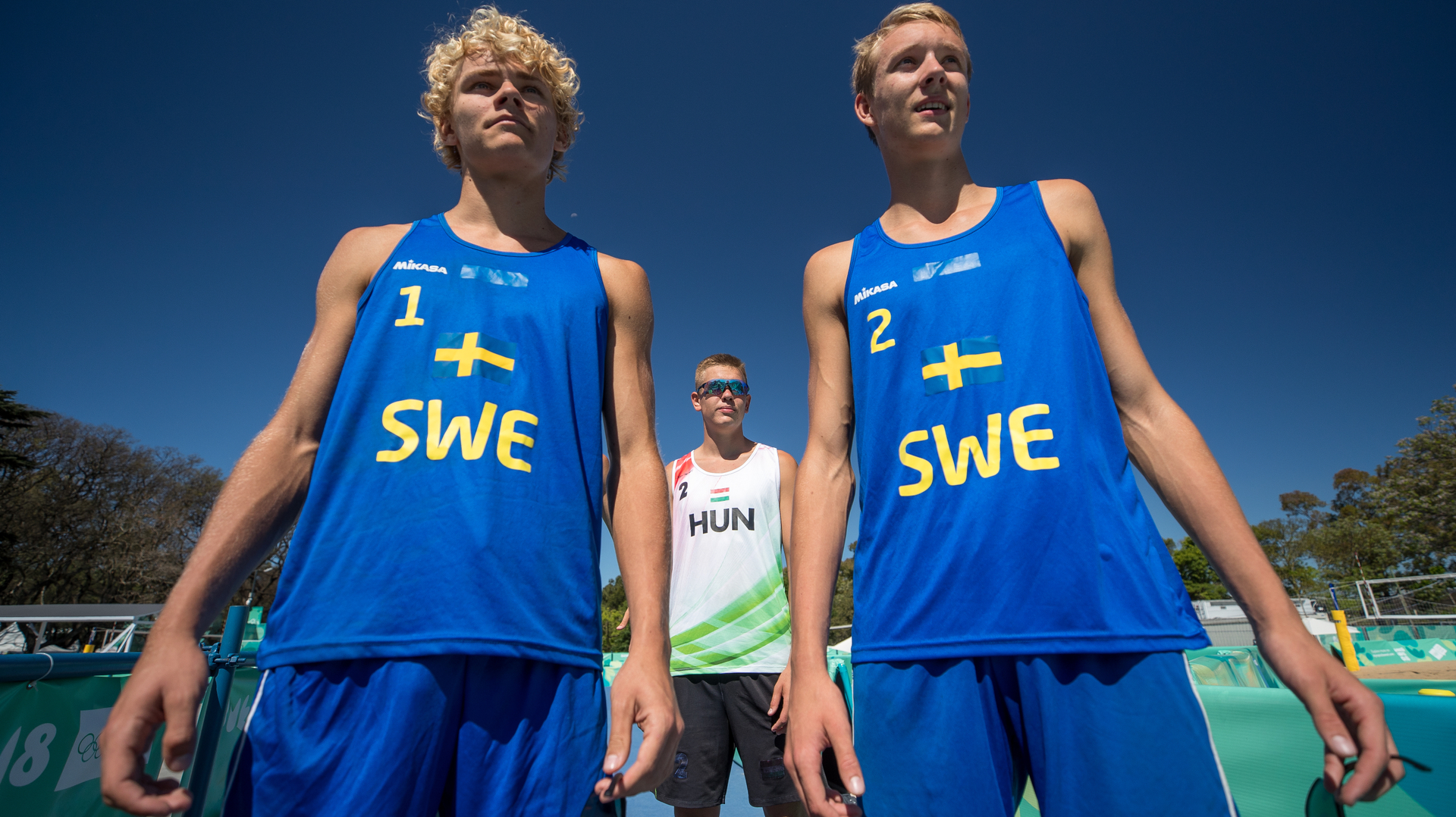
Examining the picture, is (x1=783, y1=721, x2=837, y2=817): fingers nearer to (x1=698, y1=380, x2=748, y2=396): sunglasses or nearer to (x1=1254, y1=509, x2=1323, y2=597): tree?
(x1=698, y1=380, x2=748, y2=396): sunglasses

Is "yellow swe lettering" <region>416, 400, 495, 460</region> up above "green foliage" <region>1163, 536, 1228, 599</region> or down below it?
below

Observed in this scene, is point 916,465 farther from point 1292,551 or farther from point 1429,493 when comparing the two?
point 1292,551

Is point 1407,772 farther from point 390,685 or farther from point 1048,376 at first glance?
point 390,685

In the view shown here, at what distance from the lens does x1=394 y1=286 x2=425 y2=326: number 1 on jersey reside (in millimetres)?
1545

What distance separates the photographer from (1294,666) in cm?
115

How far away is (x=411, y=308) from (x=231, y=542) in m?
0.61

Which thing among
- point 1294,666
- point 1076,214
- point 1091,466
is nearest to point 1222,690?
point 1294,666

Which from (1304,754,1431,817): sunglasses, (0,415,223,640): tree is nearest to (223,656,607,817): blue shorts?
(1304,754,1431,817): sunglasses

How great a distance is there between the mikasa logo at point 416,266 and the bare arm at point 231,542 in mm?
78

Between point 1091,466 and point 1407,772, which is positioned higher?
point 1091,466

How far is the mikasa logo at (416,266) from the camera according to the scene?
1636mm

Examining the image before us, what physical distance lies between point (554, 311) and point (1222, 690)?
2487 mm

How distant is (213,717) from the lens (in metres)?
2.35

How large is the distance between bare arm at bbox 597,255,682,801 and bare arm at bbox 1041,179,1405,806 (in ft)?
3.58
